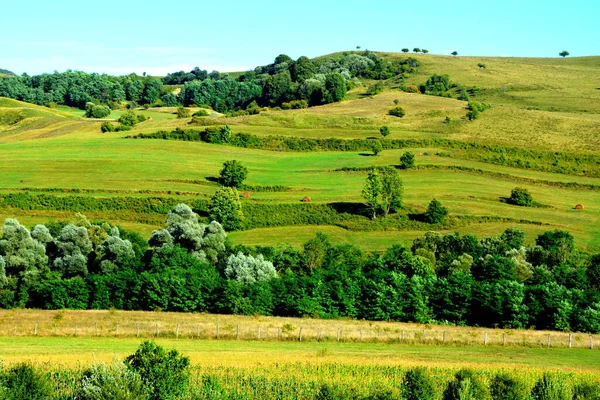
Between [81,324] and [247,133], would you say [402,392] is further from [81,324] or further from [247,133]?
[247,133]

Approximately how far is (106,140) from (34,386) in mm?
123701

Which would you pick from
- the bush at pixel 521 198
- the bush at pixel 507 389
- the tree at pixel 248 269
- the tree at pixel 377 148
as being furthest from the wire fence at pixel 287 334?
the tree at pixel 377 148

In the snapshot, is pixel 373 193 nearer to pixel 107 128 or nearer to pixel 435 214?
pixel 435 214

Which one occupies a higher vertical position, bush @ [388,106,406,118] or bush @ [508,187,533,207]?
bush @ [388,106,406,118]

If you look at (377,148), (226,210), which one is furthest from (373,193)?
(377,148)

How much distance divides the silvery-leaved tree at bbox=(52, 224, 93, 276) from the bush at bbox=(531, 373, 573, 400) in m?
56.0

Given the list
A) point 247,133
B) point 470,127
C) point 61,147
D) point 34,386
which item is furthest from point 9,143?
point 34,386

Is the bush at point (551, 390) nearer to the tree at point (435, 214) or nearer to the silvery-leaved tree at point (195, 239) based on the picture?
the silvery-leaved tree at point (195, 239)

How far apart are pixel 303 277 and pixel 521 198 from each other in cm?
5875

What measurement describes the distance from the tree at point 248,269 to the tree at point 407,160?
61599 millimetres

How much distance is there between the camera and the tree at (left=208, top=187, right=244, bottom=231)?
105 meters

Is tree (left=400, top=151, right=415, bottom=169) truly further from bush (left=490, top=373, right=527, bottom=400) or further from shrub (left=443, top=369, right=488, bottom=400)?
bush (left=490, top=373, right=527, bottom=400)

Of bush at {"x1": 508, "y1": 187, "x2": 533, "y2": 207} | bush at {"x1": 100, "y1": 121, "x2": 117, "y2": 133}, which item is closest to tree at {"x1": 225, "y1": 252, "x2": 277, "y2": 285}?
bush at {"x1": 508, "y1": 187, "x2": 533, "y2": 207}

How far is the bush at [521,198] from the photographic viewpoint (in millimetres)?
118750
